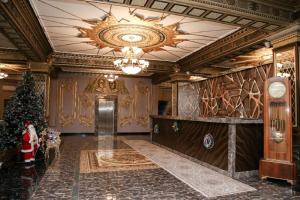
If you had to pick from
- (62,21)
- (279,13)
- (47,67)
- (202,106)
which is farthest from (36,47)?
(202,106)

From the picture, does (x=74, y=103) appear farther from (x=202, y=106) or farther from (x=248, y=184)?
(x=248, y=184)

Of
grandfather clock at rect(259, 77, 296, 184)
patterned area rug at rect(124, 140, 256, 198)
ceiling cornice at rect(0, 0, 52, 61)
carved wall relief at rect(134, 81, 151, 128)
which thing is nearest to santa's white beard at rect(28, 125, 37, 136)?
ceiling cornice at rect(0, 0, 52, 61)

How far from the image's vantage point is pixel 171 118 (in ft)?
26.0

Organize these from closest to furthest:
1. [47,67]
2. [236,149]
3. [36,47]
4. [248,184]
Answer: [248,184]
[236,149]
[36,47]
[47,67]

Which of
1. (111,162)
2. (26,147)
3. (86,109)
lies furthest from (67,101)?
(111,162)

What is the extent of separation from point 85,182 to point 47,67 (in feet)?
18.1

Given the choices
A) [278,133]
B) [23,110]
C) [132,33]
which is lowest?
[278,133]

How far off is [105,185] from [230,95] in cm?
681

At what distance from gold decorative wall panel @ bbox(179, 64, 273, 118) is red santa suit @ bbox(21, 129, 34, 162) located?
4644 millimetres

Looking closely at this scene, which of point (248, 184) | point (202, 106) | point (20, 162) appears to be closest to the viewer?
point (248, 184)

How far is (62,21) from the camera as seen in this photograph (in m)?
5.58

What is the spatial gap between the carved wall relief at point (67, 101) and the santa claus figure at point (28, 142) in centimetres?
693

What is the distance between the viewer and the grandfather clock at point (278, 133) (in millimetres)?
4408

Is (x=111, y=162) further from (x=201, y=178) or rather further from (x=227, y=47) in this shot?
(x=227, y=47)
